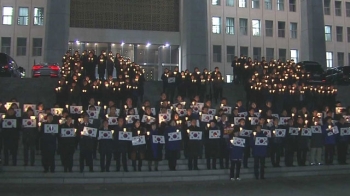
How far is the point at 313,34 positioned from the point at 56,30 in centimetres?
2050

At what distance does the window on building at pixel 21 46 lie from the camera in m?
54.4

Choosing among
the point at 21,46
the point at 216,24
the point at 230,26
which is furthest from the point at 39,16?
the point at 230,26

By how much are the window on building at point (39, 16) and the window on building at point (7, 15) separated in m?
2.72

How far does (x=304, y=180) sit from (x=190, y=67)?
19.5m

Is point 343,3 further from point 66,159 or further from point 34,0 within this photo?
point 66,159

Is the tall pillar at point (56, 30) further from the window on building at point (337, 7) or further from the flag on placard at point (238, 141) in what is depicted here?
the window on building at point (337, 7)

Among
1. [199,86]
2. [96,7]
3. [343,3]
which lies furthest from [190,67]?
[343,3]

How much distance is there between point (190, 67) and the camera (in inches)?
1410

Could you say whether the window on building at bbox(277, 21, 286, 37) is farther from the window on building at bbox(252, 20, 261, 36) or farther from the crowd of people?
the crowd of people

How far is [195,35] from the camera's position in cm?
3638

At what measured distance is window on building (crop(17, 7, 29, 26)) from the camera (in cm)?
5481

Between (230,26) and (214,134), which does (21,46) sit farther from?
(214,134)

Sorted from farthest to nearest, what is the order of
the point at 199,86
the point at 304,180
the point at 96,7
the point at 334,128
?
the point at 96,7 < the point at 199,86 < the point at 334,128 < the point at 304,180

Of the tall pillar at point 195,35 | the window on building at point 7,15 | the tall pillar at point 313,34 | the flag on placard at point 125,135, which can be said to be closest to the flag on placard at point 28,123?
the flag on placard at point 125,135
